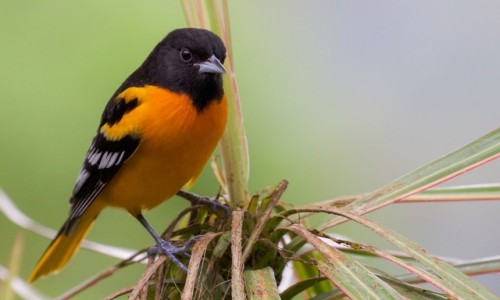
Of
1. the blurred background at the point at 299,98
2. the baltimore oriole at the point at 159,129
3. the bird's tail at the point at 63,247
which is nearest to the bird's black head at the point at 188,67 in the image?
the baltimore oriole at the point at 159,129

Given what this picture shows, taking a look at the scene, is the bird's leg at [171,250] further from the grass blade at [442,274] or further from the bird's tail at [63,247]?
the bird's tail at [63,247]

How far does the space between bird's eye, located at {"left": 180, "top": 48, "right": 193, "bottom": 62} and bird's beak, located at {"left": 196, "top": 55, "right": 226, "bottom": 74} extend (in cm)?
6

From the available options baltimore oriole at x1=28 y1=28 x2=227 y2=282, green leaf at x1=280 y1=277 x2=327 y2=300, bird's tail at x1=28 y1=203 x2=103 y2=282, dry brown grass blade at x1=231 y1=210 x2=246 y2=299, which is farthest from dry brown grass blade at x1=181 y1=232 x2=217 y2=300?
bird's tail at x1=28 y1=203 x2=103 y2=282

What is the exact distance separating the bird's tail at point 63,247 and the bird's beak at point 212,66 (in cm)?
50

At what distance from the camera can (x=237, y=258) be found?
1.38 m

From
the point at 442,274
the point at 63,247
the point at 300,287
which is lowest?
the point at 63,247

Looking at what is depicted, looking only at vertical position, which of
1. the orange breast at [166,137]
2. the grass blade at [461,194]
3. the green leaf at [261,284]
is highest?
Result: the grass blade at [461,194]

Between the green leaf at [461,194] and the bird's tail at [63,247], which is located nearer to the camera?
the green leaf at [461,194]

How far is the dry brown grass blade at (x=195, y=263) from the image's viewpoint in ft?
4.40

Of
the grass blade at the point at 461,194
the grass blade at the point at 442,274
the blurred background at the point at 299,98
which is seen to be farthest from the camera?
the blurred background at the point at 299,98

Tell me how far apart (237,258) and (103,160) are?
0.89 meters

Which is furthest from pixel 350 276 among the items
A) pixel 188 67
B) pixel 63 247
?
pixel 63 247

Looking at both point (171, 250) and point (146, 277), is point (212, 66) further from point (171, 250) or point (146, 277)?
point (146, 277)

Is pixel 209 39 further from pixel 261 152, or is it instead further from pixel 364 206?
pixel 261 152
